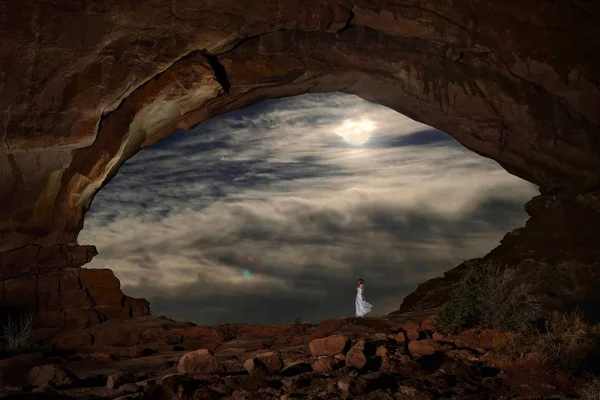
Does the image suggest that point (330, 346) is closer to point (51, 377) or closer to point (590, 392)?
point (590, 392)

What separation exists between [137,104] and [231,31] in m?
4.64

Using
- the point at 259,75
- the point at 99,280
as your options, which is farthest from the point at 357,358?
the point at 259,75

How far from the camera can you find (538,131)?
2219 cm

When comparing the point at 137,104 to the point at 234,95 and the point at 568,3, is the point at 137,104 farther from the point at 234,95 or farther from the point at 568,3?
the point at 568,3

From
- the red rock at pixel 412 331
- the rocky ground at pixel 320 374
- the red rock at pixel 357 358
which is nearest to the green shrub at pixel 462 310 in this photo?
the rocky ground at pixel 320 374

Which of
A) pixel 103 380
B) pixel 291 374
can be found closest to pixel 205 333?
pixel 103 380

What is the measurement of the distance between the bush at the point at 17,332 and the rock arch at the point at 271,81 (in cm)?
122

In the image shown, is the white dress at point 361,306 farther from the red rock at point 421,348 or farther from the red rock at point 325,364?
the red rock at point 325,364

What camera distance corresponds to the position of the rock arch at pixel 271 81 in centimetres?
1828

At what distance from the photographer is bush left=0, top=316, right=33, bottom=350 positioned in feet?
50.2

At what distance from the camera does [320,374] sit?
8.75 m

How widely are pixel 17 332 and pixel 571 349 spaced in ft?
53.2

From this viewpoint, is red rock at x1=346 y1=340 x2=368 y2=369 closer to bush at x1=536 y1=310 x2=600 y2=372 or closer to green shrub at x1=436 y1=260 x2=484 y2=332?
bush at x1=536 y1=310 x2=600 y2=372

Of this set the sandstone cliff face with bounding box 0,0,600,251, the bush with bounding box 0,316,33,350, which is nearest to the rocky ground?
the bush with bounding box 0,316,33,350
